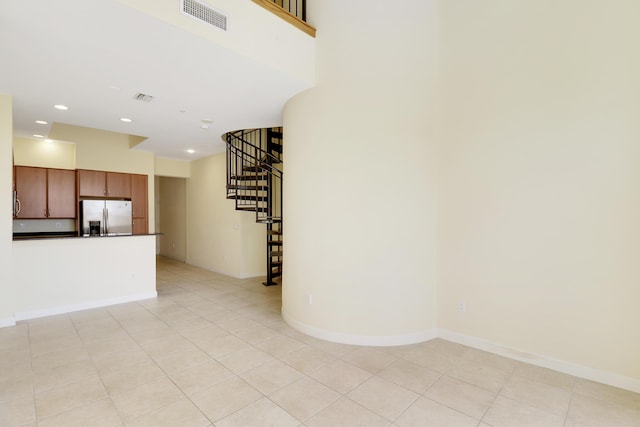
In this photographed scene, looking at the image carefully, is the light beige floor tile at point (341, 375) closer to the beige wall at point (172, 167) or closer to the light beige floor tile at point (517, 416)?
the light beige floor tile at point (517, 416)

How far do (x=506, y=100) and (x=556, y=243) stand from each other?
1415 mm

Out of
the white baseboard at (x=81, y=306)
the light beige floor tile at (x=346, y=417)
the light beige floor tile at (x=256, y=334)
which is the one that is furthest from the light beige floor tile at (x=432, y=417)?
the white baseboard at (x=81, y=306)

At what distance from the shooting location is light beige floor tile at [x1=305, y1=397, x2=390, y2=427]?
209 cm

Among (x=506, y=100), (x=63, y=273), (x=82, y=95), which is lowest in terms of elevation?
(x=63, y=273)

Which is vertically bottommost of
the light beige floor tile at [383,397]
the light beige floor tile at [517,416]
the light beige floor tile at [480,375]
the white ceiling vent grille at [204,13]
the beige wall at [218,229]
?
the light beige floor tile at [480,375]

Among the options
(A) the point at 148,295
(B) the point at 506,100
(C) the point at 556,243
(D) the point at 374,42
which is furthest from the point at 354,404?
(A) the point at 148,295

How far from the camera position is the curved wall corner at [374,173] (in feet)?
10.9

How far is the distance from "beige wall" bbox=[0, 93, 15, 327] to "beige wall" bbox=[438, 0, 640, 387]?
5145mm

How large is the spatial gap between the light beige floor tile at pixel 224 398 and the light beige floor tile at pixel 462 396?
Answer: 137 centimetres

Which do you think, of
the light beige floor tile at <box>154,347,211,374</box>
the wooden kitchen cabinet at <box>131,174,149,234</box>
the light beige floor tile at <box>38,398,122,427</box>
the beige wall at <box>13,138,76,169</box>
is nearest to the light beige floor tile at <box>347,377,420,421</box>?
the light beige floor tile at <box>154,347,211,374</box>

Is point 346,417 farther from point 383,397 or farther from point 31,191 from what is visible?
point 31,191

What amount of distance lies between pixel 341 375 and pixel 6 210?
14.4ft

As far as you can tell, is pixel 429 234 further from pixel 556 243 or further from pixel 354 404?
pixel 354 404

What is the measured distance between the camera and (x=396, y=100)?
3.31 m
